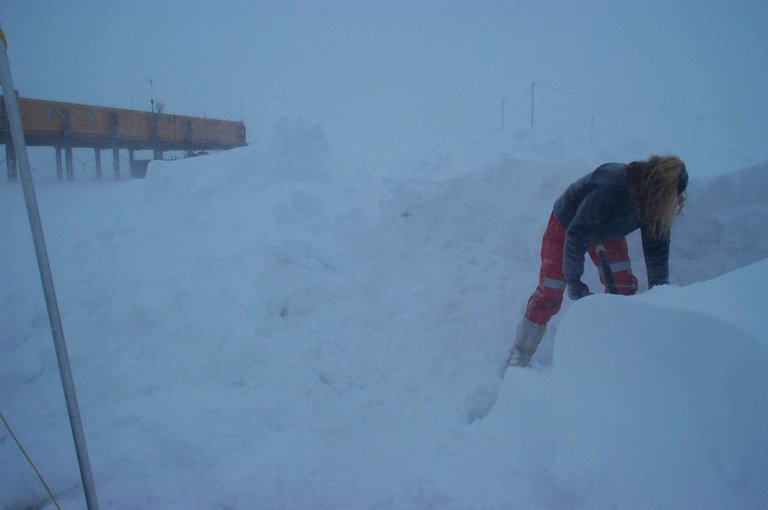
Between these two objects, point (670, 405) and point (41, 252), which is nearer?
point (670, 405)

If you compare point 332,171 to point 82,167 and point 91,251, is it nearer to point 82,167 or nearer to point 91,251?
point 91,251

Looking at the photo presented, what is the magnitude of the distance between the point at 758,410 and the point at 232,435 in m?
2.65

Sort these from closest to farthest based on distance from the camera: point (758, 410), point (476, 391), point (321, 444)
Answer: point (758, 410) < point (321, 444) < point (476, 391)

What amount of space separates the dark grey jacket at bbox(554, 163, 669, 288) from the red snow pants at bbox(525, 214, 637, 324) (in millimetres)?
173

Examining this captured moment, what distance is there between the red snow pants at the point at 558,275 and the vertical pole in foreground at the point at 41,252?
278 cm

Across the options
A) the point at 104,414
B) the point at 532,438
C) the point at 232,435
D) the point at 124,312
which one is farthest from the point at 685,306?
the point at 124,312

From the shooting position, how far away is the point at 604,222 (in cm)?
296

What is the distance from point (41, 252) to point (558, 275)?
10.1 ft

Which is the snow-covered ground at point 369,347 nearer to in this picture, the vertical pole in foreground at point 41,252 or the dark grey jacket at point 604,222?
the dark grey jacket at point 604,222

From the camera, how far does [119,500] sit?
2375 mm

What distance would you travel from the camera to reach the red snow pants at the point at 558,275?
3264 millimetres

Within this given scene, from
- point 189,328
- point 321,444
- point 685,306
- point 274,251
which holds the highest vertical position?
point 685,306

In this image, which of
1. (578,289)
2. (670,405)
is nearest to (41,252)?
(670,405)

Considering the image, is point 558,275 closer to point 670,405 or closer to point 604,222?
point 604,222
